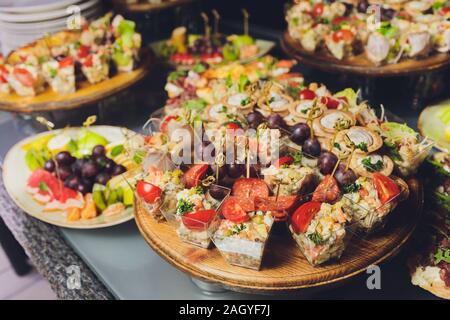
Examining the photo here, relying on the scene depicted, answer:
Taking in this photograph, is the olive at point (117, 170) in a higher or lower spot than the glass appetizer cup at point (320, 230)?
lower

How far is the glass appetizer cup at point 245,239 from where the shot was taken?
1.25 meters

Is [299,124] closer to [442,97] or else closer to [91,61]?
[442,97]

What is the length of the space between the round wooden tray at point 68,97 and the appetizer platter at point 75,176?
16 cm

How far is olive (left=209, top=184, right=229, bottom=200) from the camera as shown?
138cm

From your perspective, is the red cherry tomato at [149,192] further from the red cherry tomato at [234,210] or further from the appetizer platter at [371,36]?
the appetizer platter at [371,36]

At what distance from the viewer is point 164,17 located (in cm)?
396

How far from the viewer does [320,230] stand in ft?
4.12

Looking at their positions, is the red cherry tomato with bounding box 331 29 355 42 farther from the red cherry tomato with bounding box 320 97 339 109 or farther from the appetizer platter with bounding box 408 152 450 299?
the appetizer platter with bounding box 408 152 450 299

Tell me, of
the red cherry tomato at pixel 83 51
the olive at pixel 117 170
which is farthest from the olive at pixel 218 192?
the red cherry tomato at pixel 83 51

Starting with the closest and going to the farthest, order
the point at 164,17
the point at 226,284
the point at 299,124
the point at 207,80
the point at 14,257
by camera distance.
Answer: the point at 226,284
the point at 299,124
the point at 207,80
the point at 14,257
the point at 164,17

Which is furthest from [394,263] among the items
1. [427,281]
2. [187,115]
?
[187,115]

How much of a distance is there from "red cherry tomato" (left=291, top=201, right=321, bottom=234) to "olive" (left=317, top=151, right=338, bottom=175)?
0.18 meters

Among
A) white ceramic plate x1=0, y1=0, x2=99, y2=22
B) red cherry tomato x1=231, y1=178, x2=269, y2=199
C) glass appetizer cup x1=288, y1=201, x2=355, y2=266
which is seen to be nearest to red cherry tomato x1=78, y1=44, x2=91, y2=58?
white ceramic plate x1=0, y1=0, x2=99, y2=22

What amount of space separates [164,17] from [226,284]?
319 centimetres
